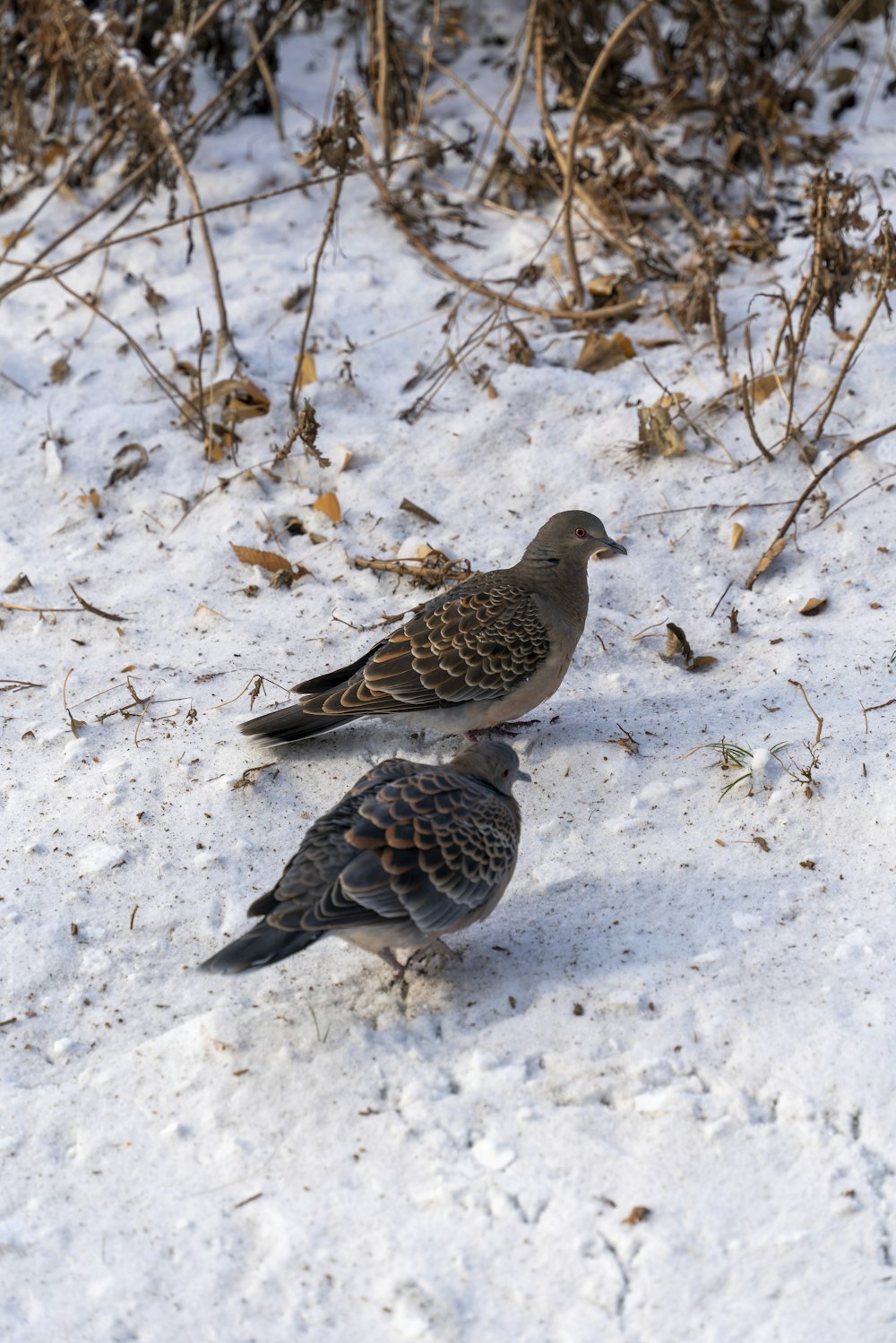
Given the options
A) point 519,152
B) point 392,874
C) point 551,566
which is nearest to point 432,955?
point 392,874

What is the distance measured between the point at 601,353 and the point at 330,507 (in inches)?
60.7

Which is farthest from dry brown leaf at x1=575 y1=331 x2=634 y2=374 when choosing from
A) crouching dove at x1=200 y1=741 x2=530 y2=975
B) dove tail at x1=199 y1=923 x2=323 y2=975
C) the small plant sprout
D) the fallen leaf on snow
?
dove tail at x1=199 y1=923 x2=323 y2=975

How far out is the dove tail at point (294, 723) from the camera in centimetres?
418

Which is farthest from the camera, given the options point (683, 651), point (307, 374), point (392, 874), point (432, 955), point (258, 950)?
point (307, 374)

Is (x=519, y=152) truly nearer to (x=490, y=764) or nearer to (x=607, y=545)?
(x=607, y=545)

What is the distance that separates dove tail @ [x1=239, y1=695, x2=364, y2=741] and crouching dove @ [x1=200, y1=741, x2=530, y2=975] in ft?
2.23

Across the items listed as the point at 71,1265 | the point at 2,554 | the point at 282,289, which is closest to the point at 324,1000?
the point at 71,1265

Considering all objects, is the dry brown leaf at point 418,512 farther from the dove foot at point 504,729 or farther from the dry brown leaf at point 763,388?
the dry brown leaf at point 763,388

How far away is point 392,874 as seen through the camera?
126 inches

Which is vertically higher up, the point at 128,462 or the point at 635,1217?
the point at 128,462

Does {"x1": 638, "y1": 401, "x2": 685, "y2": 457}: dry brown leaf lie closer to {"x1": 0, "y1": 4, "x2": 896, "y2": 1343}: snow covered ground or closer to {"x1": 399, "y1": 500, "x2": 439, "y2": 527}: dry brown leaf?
{"x1": 0, "y1": 4, "x2": 896, "y2": 1343}: snow covered ground

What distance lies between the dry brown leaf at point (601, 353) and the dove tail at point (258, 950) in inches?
142

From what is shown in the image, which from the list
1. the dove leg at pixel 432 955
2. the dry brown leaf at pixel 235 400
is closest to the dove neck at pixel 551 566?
the dove leg at pixel 432 955

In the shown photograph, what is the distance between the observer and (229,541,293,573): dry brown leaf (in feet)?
16.9
